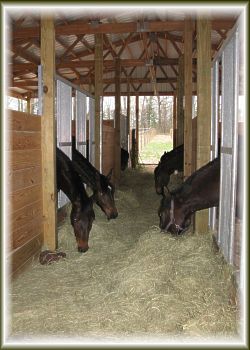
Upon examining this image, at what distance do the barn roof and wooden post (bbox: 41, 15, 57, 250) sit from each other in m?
0.58

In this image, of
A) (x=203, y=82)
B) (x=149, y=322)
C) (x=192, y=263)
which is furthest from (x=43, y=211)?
(x=203, y=82)

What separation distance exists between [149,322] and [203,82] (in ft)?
8.63

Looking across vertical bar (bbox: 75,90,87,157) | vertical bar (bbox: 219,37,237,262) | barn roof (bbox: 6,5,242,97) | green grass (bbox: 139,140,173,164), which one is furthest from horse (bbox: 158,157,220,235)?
green grass (bbox: 139,140,173,164)

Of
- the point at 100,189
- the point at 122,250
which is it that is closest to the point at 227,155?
the point at 122,250

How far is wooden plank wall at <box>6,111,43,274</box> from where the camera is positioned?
3.17 m

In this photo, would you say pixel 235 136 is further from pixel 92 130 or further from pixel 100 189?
pixel 92 130

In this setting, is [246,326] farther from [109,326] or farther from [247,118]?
[247,118]

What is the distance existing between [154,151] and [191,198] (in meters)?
18.9

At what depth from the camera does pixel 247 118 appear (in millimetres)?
2229

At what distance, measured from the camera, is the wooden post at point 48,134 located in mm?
3895

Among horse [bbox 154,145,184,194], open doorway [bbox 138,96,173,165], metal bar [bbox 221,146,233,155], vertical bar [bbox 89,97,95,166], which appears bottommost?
horse [bbox 154,145,184,194]

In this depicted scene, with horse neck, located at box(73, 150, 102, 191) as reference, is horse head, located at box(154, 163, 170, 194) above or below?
below

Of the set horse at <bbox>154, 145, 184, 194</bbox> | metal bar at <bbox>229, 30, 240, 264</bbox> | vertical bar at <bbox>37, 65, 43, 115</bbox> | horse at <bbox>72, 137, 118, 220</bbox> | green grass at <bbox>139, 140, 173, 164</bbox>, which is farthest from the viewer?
green grass at <bbox>139, 140, 173, 164</bbox>

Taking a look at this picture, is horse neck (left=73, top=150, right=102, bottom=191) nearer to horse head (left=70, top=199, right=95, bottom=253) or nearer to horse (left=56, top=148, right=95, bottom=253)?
horse (left=56, top=148, right=95, bottom=253)
